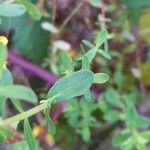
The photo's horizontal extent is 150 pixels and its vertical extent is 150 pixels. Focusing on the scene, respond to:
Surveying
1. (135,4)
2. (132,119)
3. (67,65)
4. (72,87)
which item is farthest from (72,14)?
(72,87)

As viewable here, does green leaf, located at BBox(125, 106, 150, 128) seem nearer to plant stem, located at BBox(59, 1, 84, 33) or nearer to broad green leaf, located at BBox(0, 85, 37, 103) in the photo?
plant stem, located at BBox(59, 1, 84, 33)

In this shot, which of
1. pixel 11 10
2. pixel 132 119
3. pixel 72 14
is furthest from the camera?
pixel 72 14

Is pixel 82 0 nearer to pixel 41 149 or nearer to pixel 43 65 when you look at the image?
pixel 43 65

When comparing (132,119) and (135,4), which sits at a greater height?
(135,4)

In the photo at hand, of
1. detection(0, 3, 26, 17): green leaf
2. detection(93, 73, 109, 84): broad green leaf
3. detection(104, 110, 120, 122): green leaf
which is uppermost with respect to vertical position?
detection(0, 3, 26, 17): green leaf

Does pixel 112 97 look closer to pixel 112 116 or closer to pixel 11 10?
pixel 112 116

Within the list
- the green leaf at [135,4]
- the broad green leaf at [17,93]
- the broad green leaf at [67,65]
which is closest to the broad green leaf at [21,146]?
the broad green leaf at [67,65]

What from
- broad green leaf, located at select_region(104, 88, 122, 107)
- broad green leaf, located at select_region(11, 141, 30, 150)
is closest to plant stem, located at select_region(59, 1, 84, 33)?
broad green leaf, located at select_region(104, 88, 122, 107)

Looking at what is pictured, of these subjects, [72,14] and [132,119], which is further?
[72,14]

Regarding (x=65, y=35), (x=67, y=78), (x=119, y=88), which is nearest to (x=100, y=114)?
(x=119, y=88)
